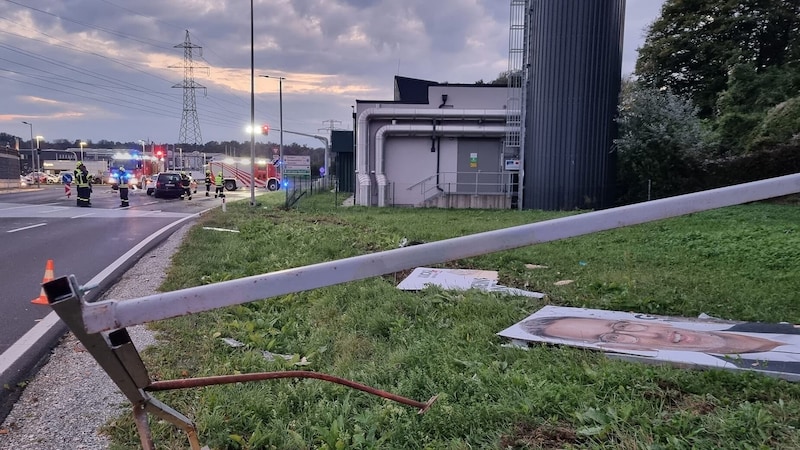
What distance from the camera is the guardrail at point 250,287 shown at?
1772 millimetres

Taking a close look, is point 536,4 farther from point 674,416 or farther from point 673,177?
point 674,416

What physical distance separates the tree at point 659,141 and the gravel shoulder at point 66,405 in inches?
727

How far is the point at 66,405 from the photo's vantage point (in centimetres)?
370

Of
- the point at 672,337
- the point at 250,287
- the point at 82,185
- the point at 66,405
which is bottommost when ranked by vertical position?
the point at 66,405

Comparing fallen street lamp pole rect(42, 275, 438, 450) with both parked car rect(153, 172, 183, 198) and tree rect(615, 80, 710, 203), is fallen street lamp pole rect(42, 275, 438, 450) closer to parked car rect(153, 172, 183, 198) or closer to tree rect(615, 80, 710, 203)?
tree rect(615, 80, 710, 203)

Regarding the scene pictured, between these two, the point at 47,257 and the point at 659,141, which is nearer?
the point at 47,257

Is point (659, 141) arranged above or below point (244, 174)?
above

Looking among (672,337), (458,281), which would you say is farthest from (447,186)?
(672,337)

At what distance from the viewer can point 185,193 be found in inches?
1179

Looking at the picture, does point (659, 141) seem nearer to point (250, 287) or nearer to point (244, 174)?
point (250, 287)

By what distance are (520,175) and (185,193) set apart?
1926cm

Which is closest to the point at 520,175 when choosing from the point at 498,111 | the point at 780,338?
the point at 498,111

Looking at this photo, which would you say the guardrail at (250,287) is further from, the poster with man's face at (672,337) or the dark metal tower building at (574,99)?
the dark metal tower building at (574,99)

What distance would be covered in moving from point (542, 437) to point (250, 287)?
1806 mm
